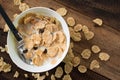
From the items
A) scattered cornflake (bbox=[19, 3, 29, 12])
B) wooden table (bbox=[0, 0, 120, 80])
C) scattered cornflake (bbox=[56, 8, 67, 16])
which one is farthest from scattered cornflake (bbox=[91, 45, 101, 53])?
scattered cornflake (bbox=[19, 3, 29, 12])

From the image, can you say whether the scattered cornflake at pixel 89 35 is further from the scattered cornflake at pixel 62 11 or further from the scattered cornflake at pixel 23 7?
the scattered cornflake at pixel 23 7

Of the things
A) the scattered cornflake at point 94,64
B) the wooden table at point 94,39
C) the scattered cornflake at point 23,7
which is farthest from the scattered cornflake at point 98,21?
the scattered cornflake at point 23,7

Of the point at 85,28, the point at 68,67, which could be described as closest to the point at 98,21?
the point at 85,28

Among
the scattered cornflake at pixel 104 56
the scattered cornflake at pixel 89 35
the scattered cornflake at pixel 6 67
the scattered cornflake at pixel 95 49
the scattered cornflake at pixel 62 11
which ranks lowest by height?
the scattered cornflake at pixel 6 67

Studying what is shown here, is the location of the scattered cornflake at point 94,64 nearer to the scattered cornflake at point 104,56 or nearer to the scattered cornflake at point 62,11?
the scattered cornflake at point 104,56

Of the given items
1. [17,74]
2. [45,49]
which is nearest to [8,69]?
[17,74]

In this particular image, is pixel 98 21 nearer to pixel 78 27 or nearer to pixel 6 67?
pixel 78 27

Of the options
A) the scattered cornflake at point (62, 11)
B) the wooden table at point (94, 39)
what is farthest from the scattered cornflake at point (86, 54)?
the scattered cornflake at point (62, 11)

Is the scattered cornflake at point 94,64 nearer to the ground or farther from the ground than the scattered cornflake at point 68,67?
farther from the ground

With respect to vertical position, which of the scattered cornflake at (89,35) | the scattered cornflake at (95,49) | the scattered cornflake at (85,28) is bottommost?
the scattered cornflake at (95,49)

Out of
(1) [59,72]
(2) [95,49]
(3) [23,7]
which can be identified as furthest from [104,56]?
(3) [23,7]

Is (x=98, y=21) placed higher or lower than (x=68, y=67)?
higher
